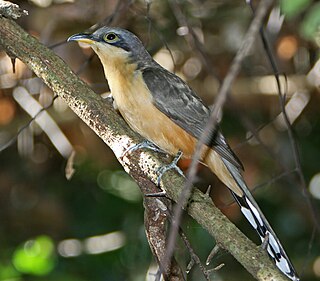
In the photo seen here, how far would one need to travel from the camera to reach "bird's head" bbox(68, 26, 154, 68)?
4945 millimetres

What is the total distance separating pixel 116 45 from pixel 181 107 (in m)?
0.65

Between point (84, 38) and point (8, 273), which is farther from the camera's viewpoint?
point (8, 273)

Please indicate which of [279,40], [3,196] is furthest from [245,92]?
[3,196]

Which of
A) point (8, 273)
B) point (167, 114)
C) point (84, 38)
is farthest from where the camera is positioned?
point (8, 273)

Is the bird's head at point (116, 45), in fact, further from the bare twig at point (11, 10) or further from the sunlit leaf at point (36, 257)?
the sunlit leaf at point (36, 257)

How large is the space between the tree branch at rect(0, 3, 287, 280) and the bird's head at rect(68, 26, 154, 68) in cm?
66

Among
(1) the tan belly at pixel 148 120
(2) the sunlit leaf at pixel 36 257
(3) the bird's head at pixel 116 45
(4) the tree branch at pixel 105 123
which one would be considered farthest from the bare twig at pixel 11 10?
(2) the sunlit leaf at pixel 36 257

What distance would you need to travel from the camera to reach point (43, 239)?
19.8 ft

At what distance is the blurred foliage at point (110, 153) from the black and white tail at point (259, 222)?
1.44m

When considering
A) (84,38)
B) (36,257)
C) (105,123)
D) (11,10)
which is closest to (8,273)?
(36,257)

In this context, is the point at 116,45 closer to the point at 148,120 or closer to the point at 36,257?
the point at 148,120

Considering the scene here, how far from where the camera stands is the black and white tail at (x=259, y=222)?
425 cm

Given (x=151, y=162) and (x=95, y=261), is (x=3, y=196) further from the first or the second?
(x=151, y=162)

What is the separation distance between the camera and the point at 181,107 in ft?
15.8
